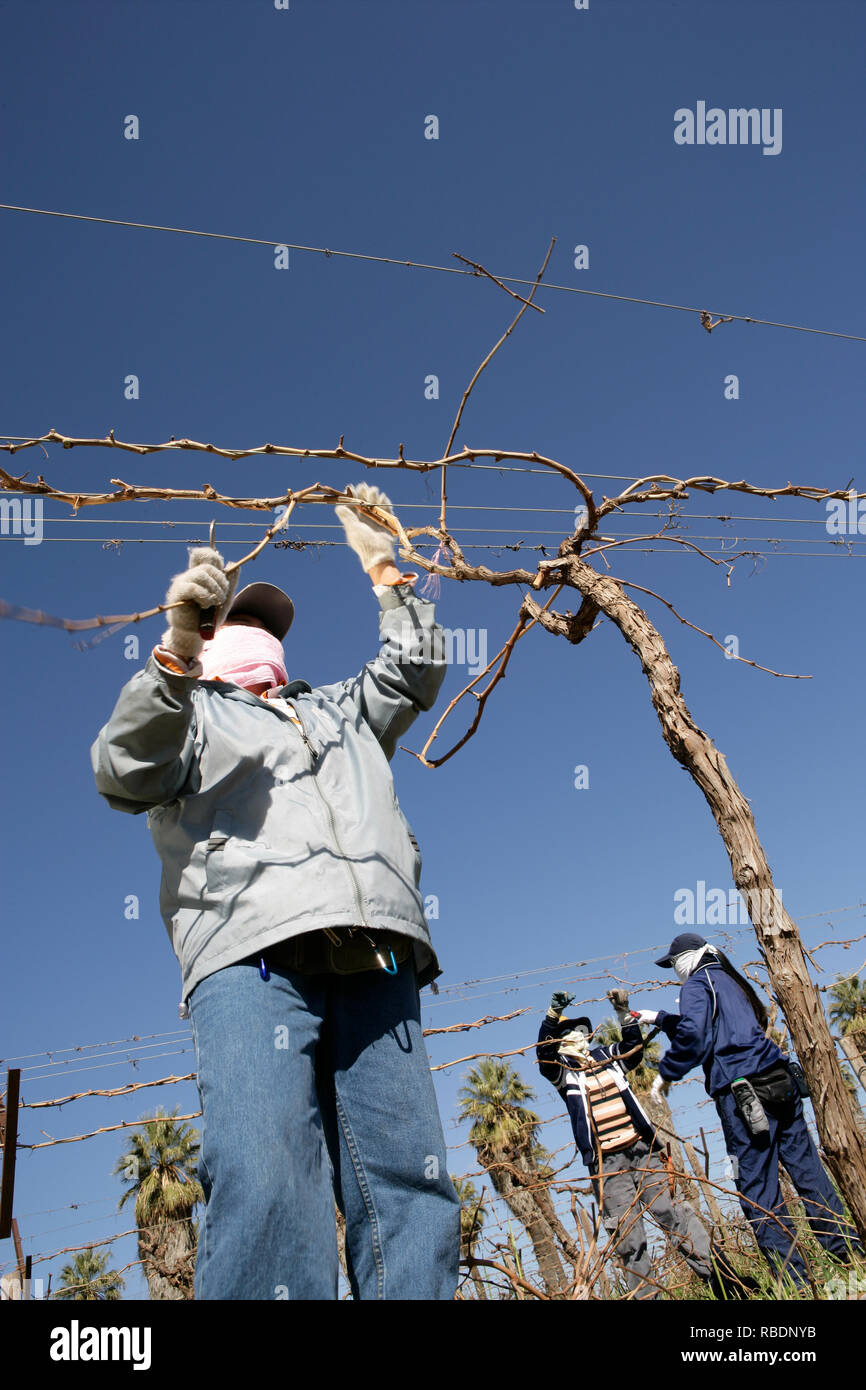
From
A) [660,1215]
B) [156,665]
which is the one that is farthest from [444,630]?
[660,1215]

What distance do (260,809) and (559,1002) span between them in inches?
A: 145

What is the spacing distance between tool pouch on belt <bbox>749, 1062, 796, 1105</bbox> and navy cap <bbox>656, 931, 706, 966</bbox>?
26.7 inches

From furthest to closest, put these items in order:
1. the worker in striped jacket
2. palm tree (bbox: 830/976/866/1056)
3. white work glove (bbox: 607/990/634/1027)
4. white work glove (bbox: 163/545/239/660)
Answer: palm tree (bbox: 830/976/866/1056) → white work glove (bbox: 607/990/634/1027) → the worker in striped jacket → white work glove (bbox: 163/545/239/660)

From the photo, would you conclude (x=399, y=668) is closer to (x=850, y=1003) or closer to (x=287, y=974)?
(x=287, y=974)

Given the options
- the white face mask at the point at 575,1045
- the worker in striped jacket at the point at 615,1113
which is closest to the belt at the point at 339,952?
the worker in striped jacket at the point at 615,1113

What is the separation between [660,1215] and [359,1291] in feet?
11.2

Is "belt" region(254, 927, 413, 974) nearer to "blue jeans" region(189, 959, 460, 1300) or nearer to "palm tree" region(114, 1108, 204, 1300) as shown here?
"blue jeans" region(189, 959, 460, 1300)

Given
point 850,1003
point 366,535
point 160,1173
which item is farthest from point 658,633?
point 850,1003

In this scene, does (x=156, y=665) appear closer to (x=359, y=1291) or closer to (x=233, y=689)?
Answer: (x=233, y=689)

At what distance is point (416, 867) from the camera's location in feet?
5.74

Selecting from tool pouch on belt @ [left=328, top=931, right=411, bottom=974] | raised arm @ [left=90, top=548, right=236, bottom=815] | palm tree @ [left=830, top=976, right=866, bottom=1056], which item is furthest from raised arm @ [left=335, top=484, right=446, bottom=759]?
palm tree @ [left=830, top=976, right=866, bottom=1056]

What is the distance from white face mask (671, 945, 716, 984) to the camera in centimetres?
406

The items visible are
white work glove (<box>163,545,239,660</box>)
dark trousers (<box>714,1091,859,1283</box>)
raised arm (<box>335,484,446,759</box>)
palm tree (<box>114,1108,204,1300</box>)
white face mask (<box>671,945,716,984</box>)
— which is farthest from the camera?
palm tree (<box>114,1108,204,1300</box>)
